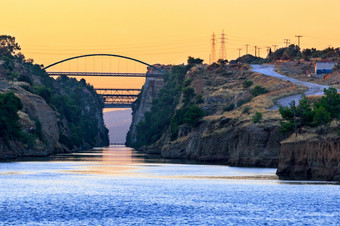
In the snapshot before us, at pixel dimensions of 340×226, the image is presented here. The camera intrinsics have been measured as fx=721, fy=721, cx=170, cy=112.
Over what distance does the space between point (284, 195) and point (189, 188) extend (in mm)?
13351

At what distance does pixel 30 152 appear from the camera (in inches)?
7047

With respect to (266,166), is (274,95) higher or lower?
higher

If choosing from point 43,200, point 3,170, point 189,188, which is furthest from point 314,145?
point 3,170

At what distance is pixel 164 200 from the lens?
7250cm

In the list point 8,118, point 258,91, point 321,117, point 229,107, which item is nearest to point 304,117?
point 321,117

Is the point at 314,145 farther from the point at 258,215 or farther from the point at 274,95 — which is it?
the point at 274,95

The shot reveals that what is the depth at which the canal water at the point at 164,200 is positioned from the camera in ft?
193

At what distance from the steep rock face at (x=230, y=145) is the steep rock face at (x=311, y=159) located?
92.8ft

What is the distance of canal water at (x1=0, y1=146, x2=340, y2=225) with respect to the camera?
58.9 metres

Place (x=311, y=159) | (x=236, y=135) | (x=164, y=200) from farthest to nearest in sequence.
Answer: (x=236, y=135) < (x=311, y=159) < (x=164, y=200)

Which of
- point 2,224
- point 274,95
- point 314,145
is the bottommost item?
point 2,224

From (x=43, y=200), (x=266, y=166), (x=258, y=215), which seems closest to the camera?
(x=258, y=215)

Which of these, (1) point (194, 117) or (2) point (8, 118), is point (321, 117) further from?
(2) point (8, 118)

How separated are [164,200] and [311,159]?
26427mm
